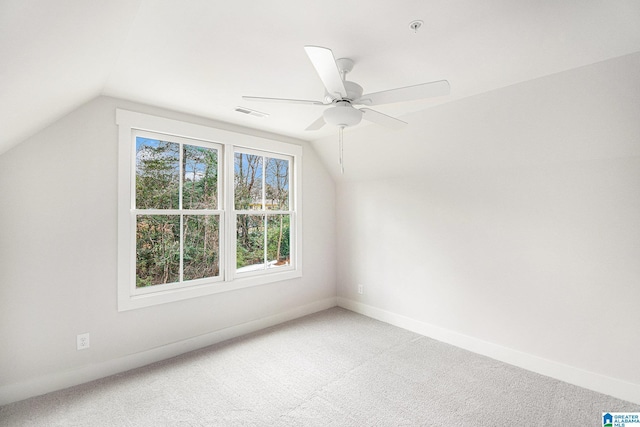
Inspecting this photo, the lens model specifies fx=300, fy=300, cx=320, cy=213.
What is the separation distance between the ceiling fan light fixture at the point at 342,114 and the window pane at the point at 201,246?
2.02 m

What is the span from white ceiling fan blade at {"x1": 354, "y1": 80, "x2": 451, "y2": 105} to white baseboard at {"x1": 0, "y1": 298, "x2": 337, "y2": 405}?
279 cm

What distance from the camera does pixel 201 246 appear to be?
3.29 meters

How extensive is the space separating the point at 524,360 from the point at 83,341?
3.85 meters

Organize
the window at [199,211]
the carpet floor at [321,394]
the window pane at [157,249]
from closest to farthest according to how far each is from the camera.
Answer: the carpet floor at [321,394] < the window at [199,211] < the window pane at [157,249]

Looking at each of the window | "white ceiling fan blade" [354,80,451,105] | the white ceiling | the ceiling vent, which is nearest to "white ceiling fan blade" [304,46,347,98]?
"white ceiling fan blade" [354,80,451,105]

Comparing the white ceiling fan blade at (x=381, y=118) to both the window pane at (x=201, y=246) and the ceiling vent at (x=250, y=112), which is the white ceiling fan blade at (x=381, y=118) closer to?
the ceiling vent at (x=250, y=112)

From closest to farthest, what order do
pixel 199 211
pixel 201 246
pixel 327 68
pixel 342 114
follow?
pixel 327 68, pixel 342 114, pixel 199 211, pixel 201 246

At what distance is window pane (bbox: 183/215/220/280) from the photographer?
319 cm

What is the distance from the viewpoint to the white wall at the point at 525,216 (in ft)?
7.32

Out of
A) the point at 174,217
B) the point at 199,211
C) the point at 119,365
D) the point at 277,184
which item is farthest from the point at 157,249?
the point at 277,184

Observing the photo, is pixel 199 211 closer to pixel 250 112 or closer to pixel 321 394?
pixel 250 112

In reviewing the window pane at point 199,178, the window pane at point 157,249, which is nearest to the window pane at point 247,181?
the window pane at point 199,178

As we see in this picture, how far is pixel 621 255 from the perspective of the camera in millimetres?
2287

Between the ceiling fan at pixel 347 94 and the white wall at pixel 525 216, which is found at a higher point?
the ceiling fan at pixel 347 94
